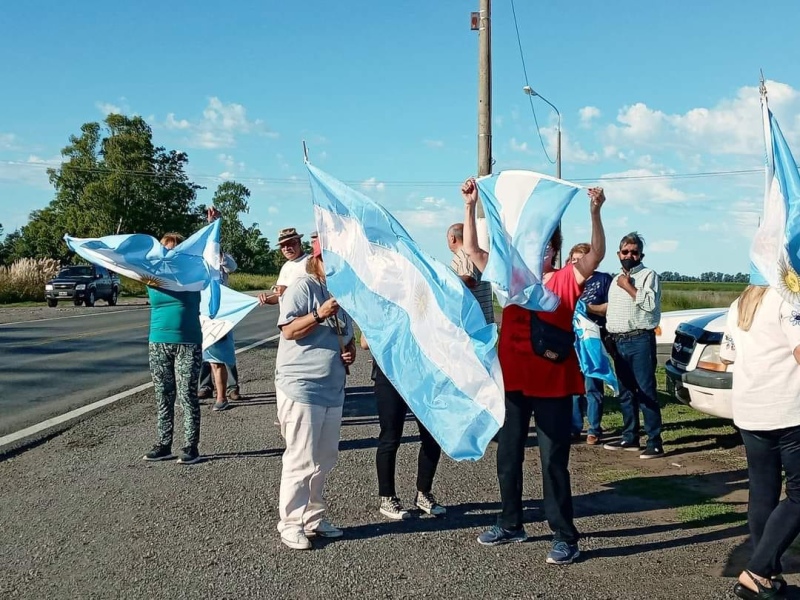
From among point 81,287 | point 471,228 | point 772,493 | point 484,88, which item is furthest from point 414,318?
point 81,287

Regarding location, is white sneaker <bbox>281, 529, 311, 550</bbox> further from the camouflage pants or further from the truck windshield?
the truck windshield

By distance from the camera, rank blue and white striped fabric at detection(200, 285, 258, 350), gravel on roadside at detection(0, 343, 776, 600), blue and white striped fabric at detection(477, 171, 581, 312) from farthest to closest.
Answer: blue and white striped fabric at detection(200, 285, 258, 350) < blue and white striped fabric at detection(477, 171, 581, 312) < gravel on roadside at detection(0, 343, 776, 600)

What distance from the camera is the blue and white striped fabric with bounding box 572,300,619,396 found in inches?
296

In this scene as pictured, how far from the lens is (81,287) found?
35406 mm

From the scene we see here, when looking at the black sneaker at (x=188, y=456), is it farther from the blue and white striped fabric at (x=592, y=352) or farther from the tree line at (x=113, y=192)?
the tree line at (x=113, y=192)

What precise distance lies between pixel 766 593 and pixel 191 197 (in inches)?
3017

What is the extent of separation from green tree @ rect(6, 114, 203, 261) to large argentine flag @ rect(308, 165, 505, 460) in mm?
66885

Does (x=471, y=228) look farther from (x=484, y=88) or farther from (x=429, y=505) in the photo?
(x=484, y=88)

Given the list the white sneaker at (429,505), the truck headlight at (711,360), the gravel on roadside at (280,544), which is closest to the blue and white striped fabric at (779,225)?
the gravel on roadside at (280,544)

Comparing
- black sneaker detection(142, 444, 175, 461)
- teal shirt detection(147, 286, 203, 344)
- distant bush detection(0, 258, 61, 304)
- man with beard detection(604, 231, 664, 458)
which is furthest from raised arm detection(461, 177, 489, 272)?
distant bush detection(0, 258, 61, 304)

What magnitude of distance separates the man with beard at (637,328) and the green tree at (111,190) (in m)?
65.6

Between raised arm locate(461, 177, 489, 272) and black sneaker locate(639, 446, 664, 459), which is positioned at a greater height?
raised arm locate(461, 177, 489, 272)

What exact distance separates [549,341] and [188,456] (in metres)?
3.62

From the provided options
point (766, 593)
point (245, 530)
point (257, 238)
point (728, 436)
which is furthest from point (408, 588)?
point (257, 238)
